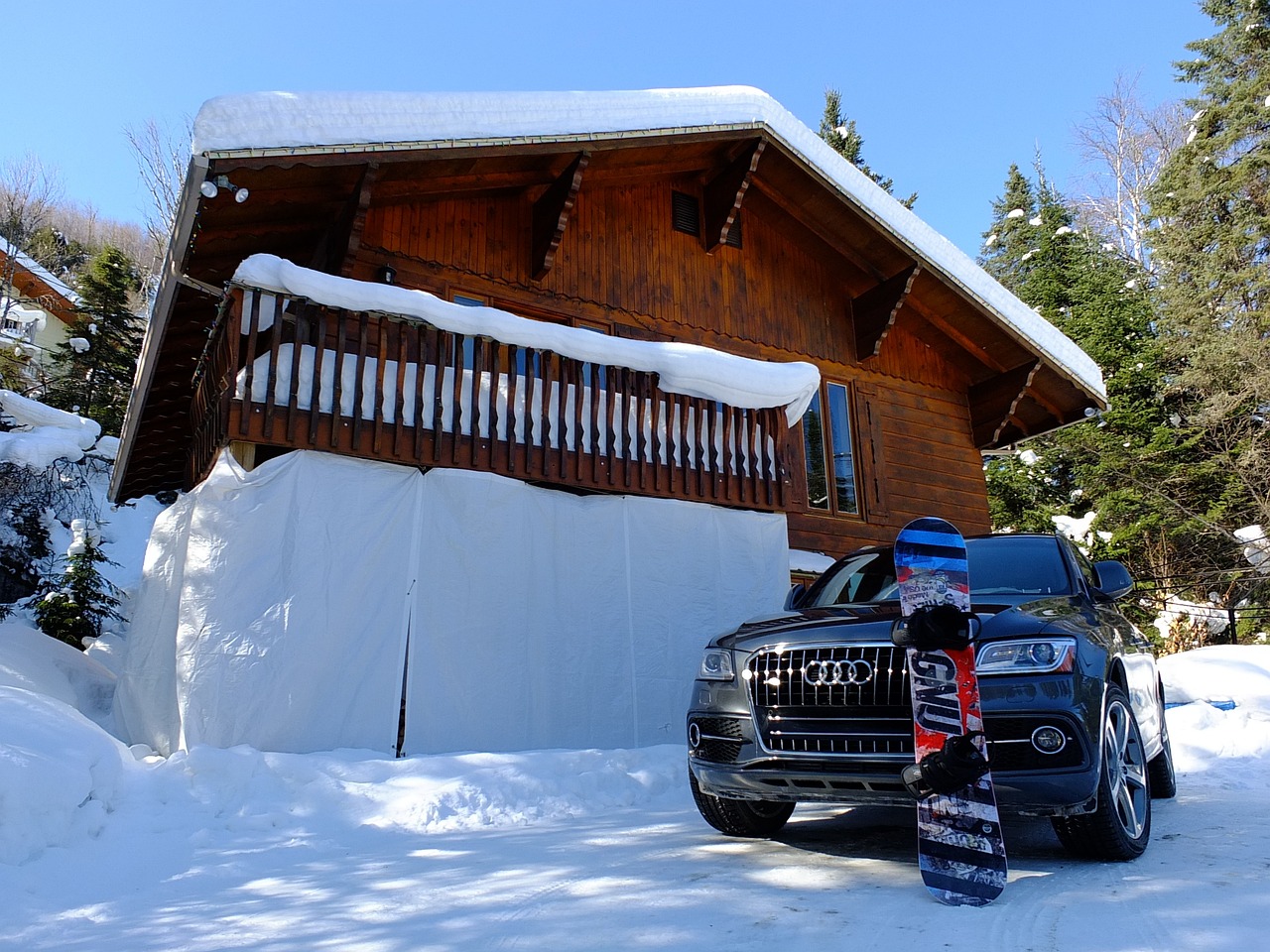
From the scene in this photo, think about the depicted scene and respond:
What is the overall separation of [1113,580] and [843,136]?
3146 centimetres

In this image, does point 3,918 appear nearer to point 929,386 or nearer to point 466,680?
point 466,680

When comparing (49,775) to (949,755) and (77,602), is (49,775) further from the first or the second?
(77,602)

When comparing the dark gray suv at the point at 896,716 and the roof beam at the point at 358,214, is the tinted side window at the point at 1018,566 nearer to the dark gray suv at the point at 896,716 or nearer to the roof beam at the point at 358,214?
the dark gray suv at the point at 896,716

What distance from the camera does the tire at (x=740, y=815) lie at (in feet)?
15.6

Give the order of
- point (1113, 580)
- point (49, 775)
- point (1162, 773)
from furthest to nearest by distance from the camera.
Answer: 1. point (1162, 773)
2. point (1113, 580)
3. point (49, 775)

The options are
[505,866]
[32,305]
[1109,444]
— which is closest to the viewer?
[505,866]

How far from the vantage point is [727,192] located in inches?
488

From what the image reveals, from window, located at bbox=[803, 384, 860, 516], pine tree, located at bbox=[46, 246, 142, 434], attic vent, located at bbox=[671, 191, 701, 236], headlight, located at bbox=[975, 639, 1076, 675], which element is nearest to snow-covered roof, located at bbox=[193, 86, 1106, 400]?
attic vent, located at bbox=[671, 191, 701, 236]

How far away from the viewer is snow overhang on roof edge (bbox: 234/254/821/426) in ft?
24.2

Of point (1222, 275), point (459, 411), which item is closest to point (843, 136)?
point (1222, 275)

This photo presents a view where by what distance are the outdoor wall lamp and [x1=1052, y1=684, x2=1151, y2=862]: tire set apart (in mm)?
7051

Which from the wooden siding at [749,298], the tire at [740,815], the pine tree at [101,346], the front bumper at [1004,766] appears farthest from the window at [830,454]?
the pine tree at [101,346]

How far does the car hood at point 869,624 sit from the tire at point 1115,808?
442mm

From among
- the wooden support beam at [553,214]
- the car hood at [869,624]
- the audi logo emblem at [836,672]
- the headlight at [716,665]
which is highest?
the wooden support beam at [553,214]
